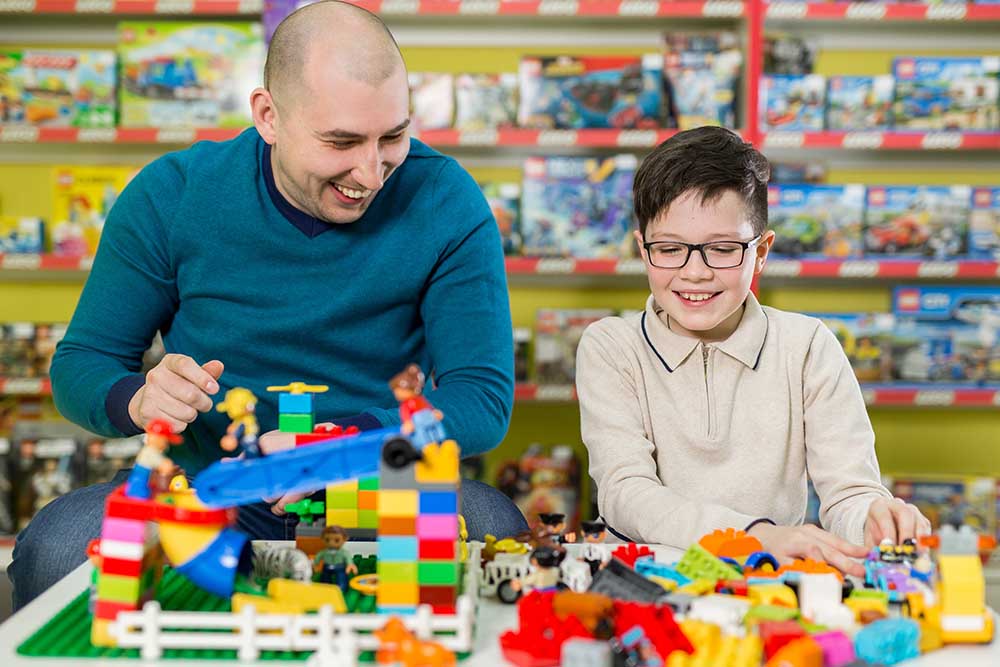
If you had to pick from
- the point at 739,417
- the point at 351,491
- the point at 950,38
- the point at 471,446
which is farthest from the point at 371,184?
the point at 950,38

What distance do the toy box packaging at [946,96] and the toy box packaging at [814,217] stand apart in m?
0.26

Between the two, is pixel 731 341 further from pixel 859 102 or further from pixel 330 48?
pixel 859 102

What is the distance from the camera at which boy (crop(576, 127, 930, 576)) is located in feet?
5.24

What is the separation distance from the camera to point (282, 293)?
1748mm

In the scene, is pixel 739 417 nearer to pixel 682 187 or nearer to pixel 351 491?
pixel 682 187

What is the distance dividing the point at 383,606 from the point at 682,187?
858 millimetres

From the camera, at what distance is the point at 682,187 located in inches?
63.5

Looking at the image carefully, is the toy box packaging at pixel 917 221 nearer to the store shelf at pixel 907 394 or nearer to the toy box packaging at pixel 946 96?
the toy box packaging at pixel 946 96

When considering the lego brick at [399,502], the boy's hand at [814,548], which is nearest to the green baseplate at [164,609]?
the lego brick at [399,502]

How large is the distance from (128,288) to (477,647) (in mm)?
1032

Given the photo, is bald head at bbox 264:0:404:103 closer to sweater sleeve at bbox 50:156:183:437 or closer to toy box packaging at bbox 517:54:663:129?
sweater sleeve at bbox 50:156:183:437

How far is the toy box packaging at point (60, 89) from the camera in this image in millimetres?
3057

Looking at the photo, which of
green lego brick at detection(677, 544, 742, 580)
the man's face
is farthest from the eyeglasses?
green lego brick at detection(677, 544, 742, 580)

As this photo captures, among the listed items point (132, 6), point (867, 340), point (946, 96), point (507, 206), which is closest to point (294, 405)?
point (507, 206)
